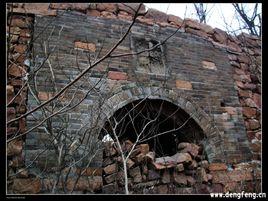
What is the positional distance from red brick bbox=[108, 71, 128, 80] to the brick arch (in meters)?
0.18

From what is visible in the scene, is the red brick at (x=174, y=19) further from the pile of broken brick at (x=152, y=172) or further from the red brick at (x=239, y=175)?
the red brick at (x=239, y=175)

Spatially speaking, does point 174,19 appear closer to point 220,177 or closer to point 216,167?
point 216,167

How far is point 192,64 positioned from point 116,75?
4.70 feet

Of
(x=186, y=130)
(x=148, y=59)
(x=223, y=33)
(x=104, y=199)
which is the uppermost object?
(x=223, y=33)

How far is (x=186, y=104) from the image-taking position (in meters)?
4.40

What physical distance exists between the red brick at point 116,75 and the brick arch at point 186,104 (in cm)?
18

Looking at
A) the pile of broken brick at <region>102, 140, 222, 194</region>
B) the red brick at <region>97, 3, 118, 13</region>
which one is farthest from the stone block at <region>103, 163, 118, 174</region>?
the red brick at <region>97, 3, 118, 13</region>

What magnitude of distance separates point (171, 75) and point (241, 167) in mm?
1760

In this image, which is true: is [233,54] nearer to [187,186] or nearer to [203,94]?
[203,94]

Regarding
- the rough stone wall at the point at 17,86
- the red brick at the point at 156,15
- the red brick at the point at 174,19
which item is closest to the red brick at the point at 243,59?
the red brick at the point at 174,19

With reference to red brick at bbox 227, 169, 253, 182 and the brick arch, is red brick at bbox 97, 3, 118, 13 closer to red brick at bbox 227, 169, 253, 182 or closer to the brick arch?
the brick arch

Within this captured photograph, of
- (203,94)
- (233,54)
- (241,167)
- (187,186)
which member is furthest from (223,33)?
(187,186)

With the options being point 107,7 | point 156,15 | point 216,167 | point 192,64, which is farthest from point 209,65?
point 107,7

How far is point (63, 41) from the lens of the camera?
4027 millimetres
